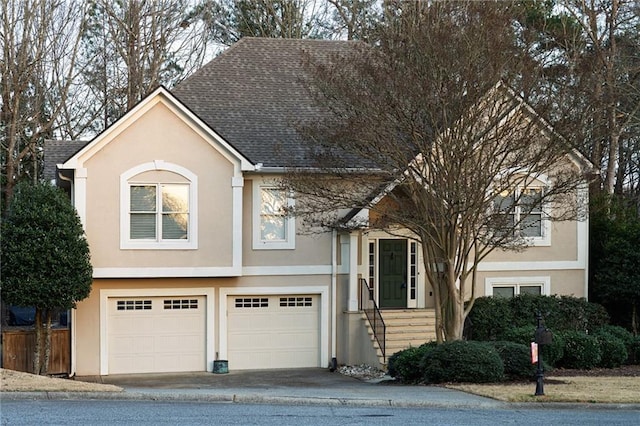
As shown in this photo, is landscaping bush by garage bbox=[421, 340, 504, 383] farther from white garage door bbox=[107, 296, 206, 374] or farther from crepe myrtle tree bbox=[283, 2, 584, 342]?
white garage door bbox=[107, 296, 206, 374]

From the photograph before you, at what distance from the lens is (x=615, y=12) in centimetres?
3306

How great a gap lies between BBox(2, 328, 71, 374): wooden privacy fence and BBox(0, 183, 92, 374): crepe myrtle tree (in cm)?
142

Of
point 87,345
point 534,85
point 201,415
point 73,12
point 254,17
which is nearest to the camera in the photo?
point 201,415

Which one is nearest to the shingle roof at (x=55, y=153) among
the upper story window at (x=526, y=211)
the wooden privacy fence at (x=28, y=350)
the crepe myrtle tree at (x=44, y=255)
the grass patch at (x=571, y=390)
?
the crepe myrtle tree at (x=44, y=255)

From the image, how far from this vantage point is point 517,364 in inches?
789

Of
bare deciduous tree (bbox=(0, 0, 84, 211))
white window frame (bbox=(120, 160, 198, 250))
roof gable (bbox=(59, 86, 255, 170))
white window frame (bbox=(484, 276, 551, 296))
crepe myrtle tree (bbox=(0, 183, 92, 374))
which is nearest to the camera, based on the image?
crepe myrtle tree (bbox=(0, 183, 92, 374))

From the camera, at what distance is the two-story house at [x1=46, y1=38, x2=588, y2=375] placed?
2445 cm

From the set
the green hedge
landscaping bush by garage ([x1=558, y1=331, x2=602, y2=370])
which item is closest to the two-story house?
the green hedge

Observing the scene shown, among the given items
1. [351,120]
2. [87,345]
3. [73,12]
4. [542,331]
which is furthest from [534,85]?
[73,12]

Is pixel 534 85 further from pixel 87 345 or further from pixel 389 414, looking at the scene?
pixel 87 345

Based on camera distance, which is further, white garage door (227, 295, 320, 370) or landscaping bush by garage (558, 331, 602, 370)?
white garage door (227, 295, 320, 370)

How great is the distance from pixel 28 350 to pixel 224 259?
555 centimetres

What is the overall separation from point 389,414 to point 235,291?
1113 cm

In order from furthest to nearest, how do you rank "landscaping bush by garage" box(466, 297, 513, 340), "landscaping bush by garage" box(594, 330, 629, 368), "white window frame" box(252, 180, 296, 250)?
"white window frame" box(252, 180, 296, 250), "landscaping bush by garage" box(466, 297, 513, 340), "landscaping bush by garage" box(594, 330, 629, 368)
